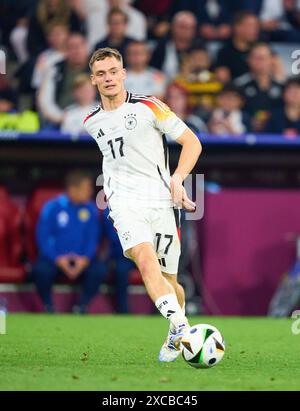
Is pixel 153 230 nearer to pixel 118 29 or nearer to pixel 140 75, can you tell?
pixel 140 75

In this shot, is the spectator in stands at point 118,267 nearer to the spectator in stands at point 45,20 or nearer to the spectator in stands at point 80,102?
the spectator in stands at point 80,102

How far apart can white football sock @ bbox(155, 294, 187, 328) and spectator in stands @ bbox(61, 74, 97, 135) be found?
6990mm

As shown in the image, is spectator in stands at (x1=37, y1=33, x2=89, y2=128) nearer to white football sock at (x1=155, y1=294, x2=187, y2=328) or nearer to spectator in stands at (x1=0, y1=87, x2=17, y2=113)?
spectator in stands at (x1=0, y1=87, x2=17, y2=113)

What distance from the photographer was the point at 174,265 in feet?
24.1

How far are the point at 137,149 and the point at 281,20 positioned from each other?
413 inches

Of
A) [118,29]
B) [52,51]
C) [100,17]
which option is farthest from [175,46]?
[52,51]

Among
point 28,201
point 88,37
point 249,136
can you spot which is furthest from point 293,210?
point 88,37

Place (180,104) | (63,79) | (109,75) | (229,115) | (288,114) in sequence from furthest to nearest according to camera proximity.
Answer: (63,79), (288,114), (229,115), (180,104), (109,75)

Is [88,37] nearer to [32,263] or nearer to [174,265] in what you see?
[32,263]

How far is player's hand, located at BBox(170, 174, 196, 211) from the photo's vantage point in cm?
677

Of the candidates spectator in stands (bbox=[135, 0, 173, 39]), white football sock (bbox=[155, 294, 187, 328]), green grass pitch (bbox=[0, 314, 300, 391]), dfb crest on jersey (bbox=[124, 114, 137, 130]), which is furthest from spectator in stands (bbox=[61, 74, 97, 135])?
white football sock (bbox=[155, 294, 187, 328])

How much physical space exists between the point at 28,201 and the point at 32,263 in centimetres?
81

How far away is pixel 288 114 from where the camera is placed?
46.9 ft

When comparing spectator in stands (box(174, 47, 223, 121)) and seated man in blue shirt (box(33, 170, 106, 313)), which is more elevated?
spectator in stands (box(174, 47, 223, 121))
